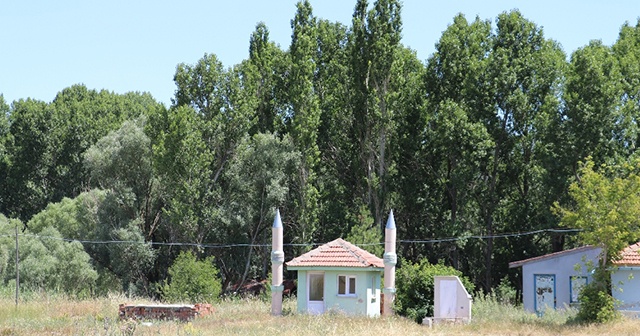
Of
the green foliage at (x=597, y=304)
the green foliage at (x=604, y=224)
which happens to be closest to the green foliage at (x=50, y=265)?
the green foliage at (x=597, y=304)

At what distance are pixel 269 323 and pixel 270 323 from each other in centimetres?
4

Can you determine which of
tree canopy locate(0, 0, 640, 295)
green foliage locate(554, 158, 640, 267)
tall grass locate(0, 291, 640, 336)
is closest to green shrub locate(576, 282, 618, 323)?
tall grass locate(0, 291, 640, 336)

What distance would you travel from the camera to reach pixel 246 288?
53.9 meters

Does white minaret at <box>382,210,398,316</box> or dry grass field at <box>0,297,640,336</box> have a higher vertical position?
white minaret at <box>382,210,398,316</box>

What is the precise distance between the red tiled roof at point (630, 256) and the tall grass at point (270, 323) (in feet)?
10.1

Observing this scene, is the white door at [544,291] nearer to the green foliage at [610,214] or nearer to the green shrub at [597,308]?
the green foliage at [610,214]

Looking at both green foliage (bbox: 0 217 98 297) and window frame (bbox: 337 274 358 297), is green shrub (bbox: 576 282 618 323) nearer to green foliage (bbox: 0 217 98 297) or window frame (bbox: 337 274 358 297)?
Result: window frame (bbox: 337 274 358 297)

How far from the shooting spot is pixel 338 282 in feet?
125

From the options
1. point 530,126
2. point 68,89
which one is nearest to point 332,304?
point 530,126

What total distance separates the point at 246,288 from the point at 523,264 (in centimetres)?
1856

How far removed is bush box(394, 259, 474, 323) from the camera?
3625 centimetres

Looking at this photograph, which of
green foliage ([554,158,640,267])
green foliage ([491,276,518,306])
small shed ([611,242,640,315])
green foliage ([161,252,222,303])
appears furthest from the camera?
green foliage ([491,276,518,306])

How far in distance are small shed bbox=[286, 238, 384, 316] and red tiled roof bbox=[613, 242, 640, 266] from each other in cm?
971

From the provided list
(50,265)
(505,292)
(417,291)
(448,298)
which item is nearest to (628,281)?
(448,298)
